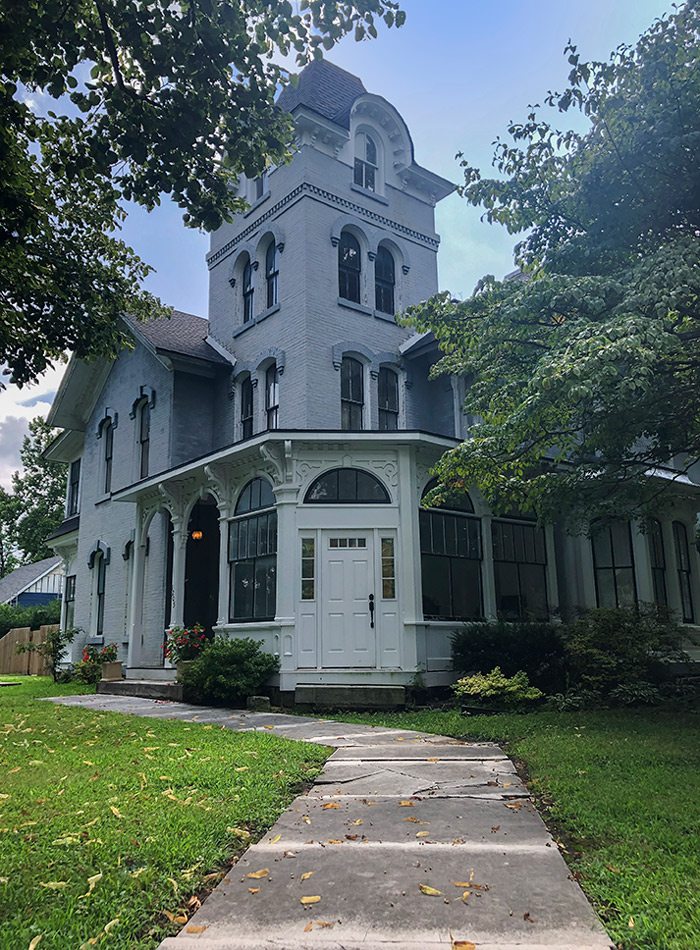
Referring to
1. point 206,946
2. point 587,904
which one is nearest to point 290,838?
point 206,946

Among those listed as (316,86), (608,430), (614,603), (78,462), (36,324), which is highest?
(316,86)

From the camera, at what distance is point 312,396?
15.1 meters

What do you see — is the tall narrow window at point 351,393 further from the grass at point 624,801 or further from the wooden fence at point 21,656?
the wooden fence at point 21,656

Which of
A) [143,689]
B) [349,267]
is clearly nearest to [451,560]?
[143,689]

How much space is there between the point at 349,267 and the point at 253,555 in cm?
728

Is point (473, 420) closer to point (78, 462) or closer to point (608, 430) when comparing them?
point (608, 430)

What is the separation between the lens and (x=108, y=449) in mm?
21609

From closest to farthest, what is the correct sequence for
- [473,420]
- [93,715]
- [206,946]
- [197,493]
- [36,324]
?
[206,946] < [36,324] < [93,715] < [197,493] < [473,420]

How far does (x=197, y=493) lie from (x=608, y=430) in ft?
A: 27.1

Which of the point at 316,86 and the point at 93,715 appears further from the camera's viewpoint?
the point at 316,86

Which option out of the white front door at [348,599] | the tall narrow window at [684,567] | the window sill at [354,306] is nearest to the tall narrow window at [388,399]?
the window sill at [354,306]

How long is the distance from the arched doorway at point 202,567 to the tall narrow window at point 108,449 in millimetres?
5615

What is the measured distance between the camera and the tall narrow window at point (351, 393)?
15680 mm

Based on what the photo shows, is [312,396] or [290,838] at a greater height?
[312,396]
